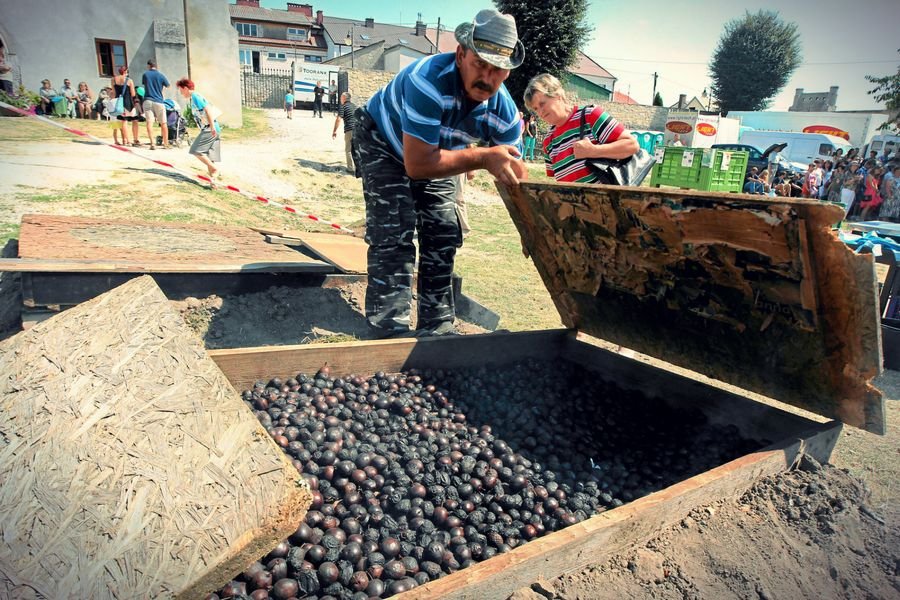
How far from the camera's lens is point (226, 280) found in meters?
4.48

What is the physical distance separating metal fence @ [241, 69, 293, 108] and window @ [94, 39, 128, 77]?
14349 millimetres

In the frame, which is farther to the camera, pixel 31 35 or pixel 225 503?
pixel 31 35

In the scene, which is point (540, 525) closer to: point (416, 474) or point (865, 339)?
point (416, 474)

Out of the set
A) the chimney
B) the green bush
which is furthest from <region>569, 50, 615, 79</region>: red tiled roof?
the green bush

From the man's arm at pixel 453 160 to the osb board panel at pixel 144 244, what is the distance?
6.81 feet

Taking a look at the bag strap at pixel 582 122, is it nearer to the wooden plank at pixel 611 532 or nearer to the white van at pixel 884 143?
the wooden plank at pixel 611 532

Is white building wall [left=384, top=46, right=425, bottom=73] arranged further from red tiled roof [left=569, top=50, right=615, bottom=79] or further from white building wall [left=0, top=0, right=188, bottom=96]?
white building wall [left=0, top=0, right=188, bottom=96]

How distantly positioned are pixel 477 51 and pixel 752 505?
2.57 metres

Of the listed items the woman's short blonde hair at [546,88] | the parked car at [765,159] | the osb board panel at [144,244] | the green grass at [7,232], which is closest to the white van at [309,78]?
the parked car at [765,159]

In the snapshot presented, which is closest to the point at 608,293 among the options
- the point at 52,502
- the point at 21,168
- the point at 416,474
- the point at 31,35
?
the point at 416,474

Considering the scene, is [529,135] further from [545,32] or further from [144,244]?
[144,244]

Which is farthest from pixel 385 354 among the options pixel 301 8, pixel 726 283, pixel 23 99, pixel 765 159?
pixel 301 8

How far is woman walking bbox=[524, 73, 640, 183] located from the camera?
400cm

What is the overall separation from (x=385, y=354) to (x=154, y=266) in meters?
1.93
